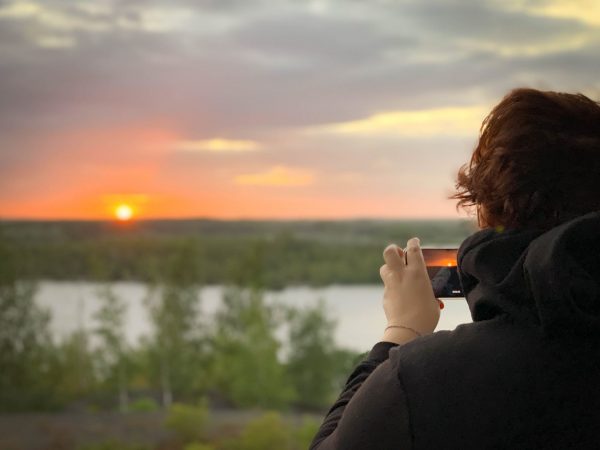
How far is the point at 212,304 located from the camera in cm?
277

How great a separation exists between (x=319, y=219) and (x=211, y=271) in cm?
40

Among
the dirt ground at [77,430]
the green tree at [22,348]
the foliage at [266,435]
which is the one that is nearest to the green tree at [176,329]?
the dirt ground at [77,430]

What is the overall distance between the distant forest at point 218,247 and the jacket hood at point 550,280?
6.17 ft

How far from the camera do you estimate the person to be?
0.74 meters

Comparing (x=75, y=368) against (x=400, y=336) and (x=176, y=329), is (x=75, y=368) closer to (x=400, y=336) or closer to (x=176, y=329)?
(x=176, y=329)

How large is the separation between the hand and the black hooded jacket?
129 mm

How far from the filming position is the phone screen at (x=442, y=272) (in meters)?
1.02

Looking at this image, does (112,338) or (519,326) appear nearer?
(519,326)

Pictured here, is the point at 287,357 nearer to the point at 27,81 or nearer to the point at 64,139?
the point at 64,139

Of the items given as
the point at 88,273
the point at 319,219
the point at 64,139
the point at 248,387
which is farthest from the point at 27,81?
the point at 248,387

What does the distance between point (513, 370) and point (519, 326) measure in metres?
0.04

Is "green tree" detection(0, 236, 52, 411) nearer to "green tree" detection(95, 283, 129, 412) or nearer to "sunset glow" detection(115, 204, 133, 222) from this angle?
"green tree" detection(95, 283, 129, 412)

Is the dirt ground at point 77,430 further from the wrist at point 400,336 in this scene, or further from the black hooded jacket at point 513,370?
the black hooded jacket at point 513,370

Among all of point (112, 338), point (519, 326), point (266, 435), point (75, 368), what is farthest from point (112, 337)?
point (519, 326)
